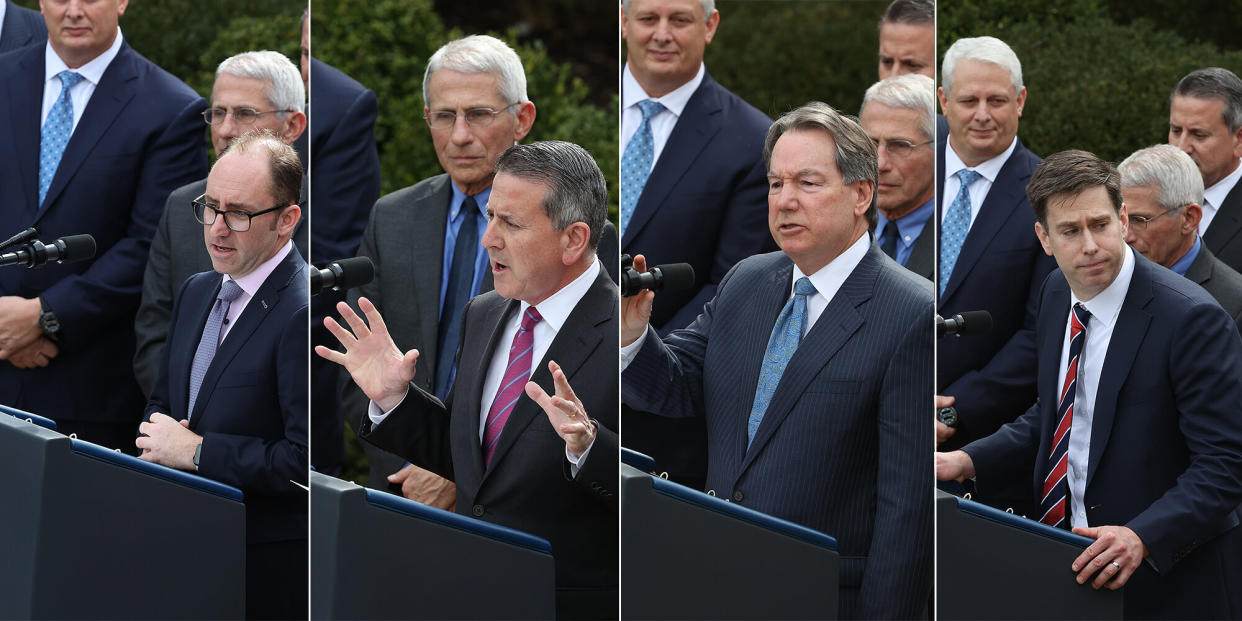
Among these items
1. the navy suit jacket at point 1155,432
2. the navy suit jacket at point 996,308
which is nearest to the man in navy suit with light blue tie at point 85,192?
the navy suit jacket at point 996,308

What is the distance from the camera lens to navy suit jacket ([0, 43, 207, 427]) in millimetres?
4336

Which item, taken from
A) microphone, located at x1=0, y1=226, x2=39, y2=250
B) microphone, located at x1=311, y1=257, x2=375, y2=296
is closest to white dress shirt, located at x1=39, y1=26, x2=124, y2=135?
microphone, located at x1=0, y1=226, x2=39, y2=250

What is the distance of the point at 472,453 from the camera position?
365 cm

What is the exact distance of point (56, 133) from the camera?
4.47 metres

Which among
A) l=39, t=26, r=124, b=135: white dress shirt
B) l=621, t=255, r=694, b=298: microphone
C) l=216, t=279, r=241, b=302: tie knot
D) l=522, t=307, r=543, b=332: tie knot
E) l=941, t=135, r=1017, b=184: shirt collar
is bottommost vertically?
l=522, t=307, r=543, b=332: tie knot

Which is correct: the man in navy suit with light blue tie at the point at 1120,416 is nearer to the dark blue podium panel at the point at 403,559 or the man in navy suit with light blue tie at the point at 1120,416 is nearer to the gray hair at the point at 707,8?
the gray hair at the point at 707,8

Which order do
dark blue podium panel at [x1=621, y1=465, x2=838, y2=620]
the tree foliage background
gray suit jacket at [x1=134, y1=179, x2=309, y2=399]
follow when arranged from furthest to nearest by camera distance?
the tree foliage background, gray suit jacket at [x1=134, y1=179, x2=309, y2=399], dark blue podium panel at [x1=621, y1=465, x2=838, y2=620]

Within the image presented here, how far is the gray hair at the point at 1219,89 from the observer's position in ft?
14.3

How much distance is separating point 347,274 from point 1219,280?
8.41ft

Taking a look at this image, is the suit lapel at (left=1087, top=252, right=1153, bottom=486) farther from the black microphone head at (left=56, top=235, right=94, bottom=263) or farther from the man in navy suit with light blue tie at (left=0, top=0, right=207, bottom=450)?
the black microphone head at (left=56, top=235, right=94, bottom=263)

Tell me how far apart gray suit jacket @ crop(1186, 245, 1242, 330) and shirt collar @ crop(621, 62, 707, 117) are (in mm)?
1646

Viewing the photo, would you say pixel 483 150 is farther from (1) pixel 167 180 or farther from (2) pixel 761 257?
(1) pixel 167 180

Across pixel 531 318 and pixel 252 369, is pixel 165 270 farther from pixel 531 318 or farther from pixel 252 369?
pixel 531 318

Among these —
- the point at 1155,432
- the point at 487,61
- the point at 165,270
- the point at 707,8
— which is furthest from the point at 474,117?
the point at 1155,432
